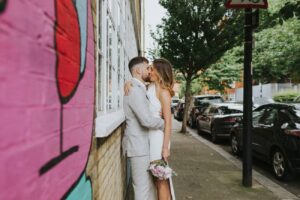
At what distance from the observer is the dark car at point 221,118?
14.9 meters

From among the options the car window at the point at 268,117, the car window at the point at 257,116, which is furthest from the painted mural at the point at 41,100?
the car window at the point at 257,116

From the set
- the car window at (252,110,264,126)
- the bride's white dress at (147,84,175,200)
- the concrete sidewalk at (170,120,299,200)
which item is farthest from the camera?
the car window at (252,110,264,126)

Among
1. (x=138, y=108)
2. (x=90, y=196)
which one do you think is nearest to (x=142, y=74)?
(x=138, y=108)

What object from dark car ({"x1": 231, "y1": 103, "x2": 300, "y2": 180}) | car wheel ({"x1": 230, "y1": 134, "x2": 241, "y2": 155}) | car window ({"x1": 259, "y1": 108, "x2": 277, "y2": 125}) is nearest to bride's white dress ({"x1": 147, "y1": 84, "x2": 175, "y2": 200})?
dark car ({"x1": 231, "y1": 103, "x2": 300, "y2": 180})

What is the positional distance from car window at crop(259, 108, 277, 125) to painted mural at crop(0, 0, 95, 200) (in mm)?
7802

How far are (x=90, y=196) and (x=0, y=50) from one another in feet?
5.46

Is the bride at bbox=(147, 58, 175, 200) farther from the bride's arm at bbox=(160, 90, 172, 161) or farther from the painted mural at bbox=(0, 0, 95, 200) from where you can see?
the painted mural at bbox=(0, 0, 95, 200)

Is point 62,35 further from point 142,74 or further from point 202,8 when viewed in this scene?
point 202,8

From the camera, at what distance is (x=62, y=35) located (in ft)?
5.73

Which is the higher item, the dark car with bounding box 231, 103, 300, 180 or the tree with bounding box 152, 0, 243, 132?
the tree with bounding box 152, 0, 243, 132

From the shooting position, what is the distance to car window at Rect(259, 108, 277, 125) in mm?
9375

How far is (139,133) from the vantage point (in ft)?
14.6

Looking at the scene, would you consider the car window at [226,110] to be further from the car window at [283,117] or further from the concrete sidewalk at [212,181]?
the car window at [283,117]

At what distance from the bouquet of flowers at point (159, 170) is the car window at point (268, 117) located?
541 cm
